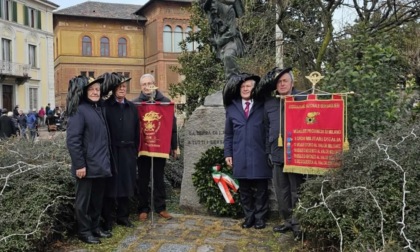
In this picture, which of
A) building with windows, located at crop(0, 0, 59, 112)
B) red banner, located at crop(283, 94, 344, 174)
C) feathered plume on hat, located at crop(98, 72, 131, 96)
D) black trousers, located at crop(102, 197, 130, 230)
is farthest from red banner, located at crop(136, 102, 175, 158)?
building with windows, located at crop(0, 0, 59, 112)

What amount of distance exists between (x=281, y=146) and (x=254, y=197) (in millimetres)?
847

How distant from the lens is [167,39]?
4375cm

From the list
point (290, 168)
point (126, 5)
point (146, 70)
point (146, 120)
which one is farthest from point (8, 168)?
point (126, 5)

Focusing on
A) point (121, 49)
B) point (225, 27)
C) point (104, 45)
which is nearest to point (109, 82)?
point (225, 27)

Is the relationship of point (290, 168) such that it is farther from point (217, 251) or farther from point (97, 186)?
point (97, 186)

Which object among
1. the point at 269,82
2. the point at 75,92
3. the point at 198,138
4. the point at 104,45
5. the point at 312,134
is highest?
the point at 104,45

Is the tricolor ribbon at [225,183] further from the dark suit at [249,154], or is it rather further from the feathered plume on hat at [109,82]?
the feathered plume on hat at [109,82]

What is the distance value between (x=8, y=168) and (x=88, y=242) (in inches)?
48.8

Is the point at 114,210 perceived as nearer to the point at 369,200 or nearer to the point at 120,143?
the point at 120,143

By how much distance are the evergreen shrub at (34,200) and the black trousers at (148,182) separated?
91cm

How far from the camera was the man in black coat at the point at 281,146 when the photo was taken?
4.55m

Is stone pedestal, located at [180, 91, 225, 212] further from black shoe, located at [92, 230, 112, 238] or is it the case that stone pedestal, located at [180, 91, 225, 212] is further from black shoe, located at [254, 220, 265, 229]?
black shoe, located at [92, 230, 112, 238]

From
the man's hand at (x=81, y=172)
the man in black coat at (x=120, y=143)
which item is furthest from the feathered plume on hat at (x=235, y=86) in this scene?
the man's hand at (x=81, y=172)

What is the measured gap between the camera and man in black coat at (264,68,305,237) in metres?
4.55
